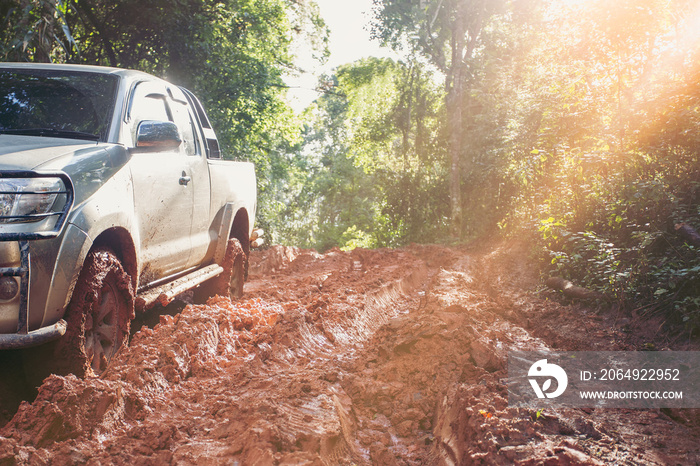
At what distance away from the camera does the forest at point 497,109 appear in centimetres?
730

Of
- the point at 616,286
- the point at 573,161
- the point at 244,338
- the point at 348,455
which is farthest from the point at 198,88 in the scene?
the point at 348,455

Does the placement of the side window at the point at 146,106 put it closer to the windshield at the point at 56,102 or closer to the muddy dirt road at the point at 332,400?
the windshield at the point at 56,102

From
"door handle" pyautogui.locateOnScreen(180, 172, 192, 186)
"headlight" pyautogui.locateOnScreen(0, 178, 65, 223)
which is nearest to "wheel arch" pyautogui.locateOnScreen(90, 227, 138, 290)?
"headlight" pyautogui.locateOnScreen(0, 178, 65, 223)

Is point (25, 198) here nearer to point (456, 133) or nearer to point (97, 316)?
point (97, 316)

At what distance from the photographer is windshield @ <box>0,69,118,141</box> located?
4.20 m

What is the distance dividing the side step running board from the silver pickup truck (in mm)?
18

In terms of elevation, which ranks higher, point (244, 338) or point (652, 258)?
point (652, 258)

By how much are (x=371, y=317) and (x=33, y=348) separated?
4.43m

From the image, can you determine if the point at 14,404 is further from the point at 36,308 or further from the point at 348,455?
the point at 348,455

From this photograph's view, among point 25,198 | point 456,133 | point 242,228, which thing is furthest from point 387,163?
point 25,198

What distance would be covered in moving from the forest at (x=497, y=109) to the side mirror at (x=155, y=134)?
4.72 meters

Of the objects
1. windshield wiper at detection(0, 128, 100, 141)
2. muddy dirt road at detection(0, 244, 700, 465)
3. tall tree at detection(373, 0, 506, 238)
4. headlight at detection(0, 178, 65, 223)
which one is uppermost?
tall tree at detection(373, 0, 506, 238)

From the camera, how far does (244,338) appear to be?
5422 mm

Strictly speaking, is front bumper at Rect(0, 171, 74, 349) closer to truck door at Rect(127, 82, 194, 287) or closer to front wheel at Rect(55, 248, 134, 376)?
front wheel at Rect(55, 248, 134, 376)
